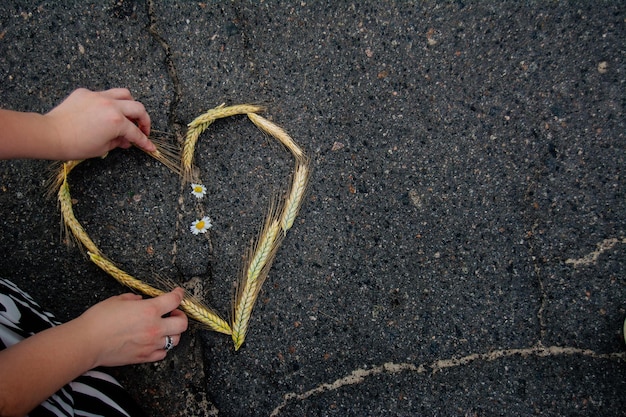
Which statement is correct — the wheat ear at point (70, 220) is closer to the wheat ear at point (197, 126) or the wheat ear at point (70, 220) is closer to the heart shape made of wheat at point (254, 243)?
the heart shape made of wheat at point (254, 243)

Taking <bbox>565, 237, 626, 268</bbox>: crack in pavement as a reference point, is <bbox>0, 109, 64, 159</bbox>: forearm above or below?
above

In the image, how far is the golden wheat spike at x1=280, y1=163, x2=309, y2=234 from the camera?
202 cm

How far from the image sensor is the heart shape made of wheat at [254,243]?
1.97m

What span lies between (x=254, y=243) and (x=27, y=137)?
89 cm

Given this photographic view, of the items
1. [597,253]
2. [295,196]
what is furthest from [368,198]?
[597,253]

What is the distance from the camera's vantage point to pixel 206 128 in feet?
6.77

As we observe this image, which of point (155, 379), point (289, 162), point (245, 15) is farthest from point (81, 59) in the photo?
point (155, 379)

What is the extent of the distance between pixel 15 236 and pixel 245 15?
130cm

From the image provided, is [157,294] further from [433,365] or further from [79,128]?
[433,365]

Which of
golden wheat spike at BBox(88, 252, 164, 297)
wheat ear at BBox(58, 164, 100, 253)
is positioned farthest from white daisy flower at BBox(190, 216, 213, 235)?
wheat ear at BBox(58, 164, 100, 253)

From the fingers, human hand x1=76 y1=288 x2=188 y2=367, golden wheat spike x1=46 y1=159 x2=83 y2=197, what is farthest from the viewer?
golden wheat spike x1=46 y1=159 x2=83 y2=197

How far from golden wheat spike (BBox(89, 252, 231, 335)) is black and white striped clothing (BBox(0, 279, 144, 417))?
26cm

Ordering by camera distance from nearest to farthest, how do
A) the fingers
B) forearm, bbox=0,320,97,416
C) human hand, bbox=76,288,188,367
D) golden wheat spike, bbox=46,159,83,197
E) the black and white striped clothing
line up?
1. forearm, bbox=0,320,97,416
2. the black and white striped clothing
3. human hand, bbox=76,288,188,367
4. the fingers
5. golden wheat spike, bbox=46,159,83,197

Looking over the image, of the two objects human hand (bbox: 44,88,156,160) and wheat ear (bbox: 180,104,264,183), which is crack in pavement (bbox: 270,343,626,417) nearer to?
wheat ear (bbox: 180,104,264,183)
